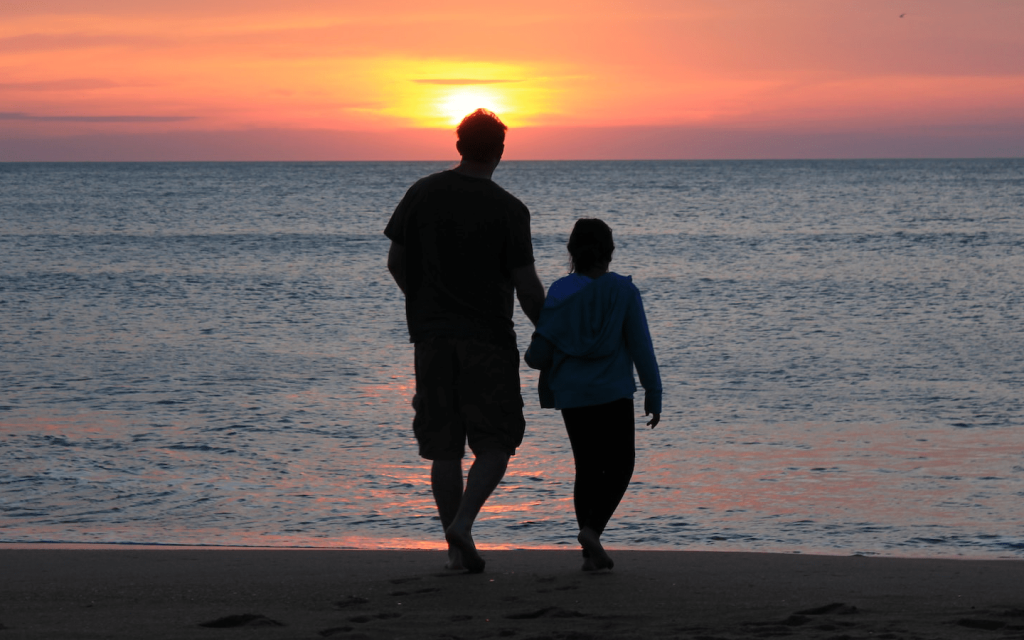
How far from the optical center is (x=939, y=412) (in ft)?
30.1

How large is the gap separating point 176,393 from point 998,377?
8265mm

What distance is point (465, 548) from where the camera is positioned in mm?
3943

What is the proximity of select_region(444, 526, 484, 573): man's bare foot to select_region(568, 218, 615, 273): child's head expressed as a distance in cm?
109

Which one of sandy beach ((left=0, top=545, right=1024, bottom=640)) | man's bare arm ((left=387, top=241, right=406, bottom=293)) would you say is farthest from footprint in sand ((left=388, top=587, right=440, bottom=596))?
man's bare arm ((left=387, top=241, right=406, bottom=293))

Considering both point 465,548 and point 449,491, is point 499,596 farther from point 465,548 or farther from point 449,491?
point 449,491

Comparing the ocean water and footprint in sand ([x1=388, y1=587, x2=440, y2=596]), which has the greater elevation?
footprint in sand ([x1=388, y1=587, x2=440, y2=596])

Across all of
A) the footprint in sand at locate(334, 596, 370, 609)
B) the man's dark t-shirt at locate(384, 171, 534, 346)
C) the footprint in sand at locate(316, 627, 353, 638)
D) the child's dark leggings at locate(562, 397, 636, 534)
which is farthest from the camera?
the child's dark leggings at locate(562, 397, 636, 534)

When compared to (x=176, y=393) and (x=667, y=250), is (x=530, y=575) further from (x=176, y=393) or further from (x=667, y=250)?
(x=667, y=250)

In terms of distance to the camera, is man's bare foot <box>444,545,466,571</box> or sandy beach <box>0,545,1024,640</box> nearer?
sandy beach <box>0,545,1024,640</box>

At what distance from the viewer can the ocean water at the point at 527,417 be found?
5.96 meters

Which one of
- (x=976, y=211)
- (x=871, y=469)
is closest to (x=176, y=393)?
(x=871, y=469)

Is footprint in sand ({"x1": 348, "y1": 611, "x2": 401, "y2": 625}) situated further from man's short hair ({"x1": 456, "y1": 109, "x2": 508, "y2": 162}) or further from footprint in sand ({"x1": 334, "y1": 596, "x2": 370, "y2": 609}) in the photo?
man's short hair ({"x1": 456, "y1": 109, "x2": 508, "y2": 162})

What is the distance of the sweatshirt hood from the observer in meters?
3.94

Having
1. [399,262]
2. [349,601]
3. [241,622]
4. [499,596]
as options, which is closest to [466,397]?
[399,262]
